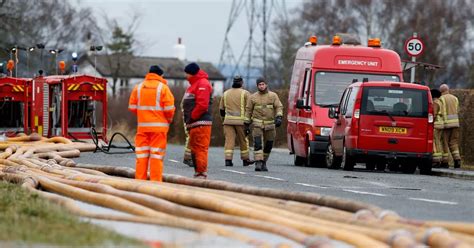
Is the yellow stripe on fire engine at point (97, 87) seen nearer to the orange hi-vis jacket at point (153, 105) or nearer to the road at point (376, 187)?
the road at point (376, 187)

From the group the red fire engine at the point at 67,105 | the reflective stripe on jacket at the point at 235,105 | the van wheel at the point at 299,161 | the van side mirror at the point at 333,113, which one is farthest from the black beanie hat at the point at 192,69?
the red fire engine at the point at 67,105

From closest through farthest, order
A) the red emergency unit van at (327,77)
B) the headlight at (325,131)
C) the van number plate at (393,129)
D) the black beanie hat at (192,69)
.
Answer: the black beanie hat at (192,69)
the van number plate at (393,129)
the headlight at (325,131)
the red emergency unit van at (327,77)

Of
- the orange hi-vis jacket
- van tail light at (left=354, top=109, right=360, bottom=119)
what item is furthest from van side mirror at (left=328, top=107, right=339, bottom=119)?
the orange hi-vis jacket

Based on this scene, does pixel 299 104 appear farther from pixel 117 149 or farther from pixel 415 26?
pixel 415 26

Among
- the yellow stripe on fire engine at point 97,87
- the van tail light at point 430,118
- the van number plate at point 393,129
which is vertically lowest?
the van number plate at point 393,129

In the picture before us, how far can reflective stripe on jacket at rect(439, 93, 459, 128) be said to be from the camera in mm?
28359

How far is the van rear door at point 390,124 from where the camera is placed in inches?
981

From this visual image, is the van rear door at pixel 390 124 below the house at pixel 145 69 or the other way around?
below

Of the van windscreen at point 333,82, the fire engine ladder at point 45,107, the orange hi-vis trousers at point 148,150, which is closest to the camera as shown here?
the orange hi-vis trousers at point 148,150

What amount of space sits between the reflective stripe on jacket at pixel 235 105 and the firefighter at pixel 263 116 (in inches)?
8.0

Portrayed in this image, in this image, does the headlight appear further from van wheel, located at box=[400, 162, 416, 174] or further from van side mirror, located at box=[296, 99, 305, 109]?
van wheel, located at box=[400, 162, 416, 174]

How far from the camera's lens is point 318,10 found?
9362 centimetres

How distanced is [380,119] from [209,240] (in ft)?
51.2

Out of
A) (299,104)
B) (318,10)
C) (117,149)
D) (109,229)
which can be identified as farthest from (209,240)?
(318,10)
